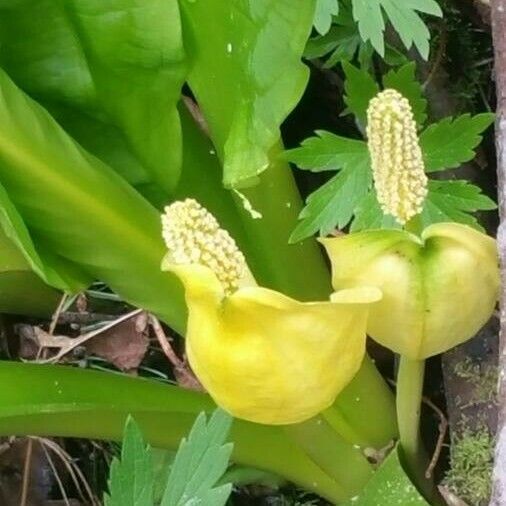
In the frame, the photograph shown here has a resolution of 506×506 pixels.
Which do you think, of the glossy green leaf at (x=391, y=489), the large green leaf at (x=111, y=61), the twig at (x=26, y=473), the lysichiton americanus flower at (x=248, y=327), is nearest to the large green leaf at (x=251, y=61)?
the large green leaf at (x=111, y=61)

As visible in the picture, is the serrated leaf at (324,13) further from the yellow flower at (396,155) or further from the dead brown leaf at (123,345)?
the dead brown leaf at (123,345)

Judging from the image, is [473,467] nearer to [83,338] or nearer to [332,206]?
[332,206]

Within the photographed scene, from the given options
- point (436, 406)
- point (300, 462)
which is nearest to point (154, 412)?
point (300, 462)

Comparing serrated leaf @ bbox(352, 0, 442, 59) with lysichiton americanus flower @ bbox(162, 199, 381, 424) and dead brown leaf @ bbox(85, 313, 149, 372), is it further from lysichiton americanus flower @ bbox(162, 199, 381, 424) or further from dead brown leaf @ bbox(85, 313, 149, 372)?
dead brown leaf @ bbox(85, 313, 149, 372)

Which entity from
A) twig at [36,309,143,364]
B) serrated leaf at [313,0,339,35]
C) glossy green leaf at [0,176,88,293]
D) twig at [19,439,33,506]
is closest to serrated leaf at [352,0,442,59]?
serrated leaf at [313,0,339,35]

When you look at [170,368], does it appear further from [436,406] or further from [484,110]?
[484,110]

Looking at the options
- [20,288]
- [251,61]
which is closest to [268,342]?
[251,61]
